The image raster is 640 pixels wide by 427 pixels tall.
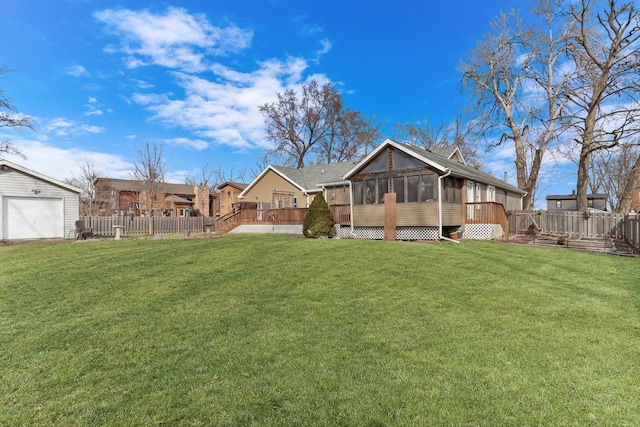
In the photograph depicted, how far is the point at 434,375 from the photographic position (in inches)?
137

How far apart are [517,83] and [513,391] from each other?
1169 inches

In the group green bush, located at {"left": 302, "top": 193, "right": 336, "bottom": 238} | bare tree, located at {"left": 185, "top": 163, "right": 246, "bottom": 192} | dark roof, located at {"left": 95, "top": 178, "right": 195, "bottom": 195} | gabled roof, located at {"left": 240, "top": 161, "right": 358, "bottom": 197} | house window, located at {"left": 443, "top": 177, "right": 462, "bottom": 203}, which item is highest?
bare tree, located at {"left": 185, "top": 163, "right": 246, "bottom": 192}

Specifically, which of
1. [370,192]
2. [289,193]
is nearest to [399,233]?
[370,192]

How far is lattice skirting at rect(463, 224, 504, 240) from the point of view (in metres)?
16.6

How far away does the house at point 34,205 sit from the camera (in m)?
16.4

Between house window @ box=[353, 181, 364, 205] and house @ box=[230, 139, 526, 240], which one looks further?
house window @ box=[353, 181, 364, 205]

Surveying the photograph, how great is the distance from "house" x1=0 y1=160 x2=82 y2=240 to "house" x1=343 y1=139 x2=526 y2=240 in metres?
15.7

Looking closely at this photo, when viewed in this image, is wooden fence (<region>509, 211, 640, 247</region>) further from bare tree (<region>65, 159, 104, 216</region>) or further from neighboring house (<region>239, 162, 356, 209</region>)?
bare tree (<region>65, 159, 104, 216</region>)

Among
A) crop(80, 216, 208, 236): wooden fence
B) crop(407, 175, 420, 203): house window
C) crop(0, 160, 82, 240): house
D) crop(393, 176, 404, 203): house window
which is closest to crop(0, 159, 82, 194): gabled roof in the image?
crop(0, 160, 82, 240): house

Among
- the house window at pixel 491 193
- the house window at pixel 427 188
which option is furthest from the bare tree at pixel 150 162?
the house window at pixel 491 193

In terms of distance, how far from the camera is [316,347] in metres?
4.21

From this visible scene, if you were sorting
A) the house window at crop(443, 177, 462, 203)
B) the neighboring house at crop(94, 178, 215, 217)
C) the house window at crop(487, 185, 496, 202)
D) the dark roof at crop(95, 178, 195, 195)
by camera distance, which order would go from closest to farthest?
the house window at crop(443, 177, 462, 203), the house window at crop(487, 185, 496, 202), the neighboring house at crop(94, 178, 215, 217), the dark roof at crop(95, 178, 195, 195)

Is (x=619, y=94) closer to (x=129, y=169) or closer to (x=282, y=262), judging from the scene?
(x=282, y=262)

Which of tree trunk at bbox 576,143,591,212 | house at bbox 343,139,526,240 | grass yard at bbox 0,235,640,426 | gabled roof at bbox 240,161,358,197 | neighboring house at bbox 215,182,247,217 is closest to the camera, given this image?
grass yard at bbox 0,235,640,426
